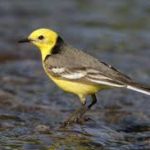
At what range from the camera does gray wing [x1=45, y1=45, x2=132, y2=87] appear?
367 inches

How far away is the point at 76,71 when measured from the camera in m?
9.62

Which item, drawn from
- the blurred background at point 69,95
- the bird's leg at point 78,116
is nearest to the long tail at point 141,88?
the blurred background at point 69,95

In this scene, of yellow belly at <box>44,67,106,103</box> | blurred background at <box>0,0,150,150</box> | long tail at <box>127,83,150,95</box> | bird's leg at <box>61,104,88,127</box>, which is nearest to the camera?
long tail at <box>127,83,150,95</box>

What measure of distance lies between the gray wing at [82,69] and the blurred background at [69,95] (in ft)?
2.37

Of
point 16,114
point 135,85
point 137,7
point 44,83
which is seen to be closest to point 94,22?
point 137,7

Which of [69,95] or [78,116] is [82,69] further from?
[69,95]

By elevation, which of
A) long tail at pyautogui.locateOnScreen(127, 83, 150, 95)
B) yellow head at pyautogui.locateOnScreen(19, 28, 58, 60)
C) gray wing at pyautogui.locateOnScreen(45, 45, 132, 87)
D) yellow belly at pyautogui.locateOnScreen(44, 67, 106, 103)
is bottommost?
long tail at pyautogui.locateOnScreen(127, 83, 150, 95)

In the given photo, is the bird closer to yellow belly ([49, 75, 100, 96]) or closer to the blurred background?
yellow belly ([49, 75, 100, 96])

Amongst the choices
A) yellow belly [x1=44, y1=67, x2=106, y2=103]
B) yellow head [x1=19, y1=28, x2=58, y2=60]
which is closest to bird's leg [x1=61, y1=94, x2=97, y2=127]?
yellow belly [x1=44, y1=67, x2=106, y2=103]

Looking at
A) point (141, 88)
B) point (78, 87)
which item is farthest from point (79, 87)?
point (141, 88)

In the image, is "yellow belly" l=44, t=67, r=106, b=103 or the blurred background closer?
the blurred background

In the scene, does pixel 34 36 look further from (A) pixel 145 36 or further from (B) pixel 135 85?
(A) pixel 145 36

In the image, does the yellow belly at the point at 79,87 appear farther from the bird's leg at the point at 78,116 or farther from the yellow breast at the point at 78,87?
the bird's leg at the point at 78,116

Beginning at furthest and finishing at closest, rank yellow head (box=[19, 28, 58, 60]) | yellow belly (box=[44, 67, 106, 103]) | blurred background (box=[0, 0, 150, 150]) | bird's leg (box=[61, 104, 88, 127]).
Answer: yellow head (box=[19, 28, 58, 60])
bird's leg (box=[61, 104, 88, 127])
yellow belly (box=[44, 67, 106, 103])
blurred background (box=[0, 0, 150, 150])
